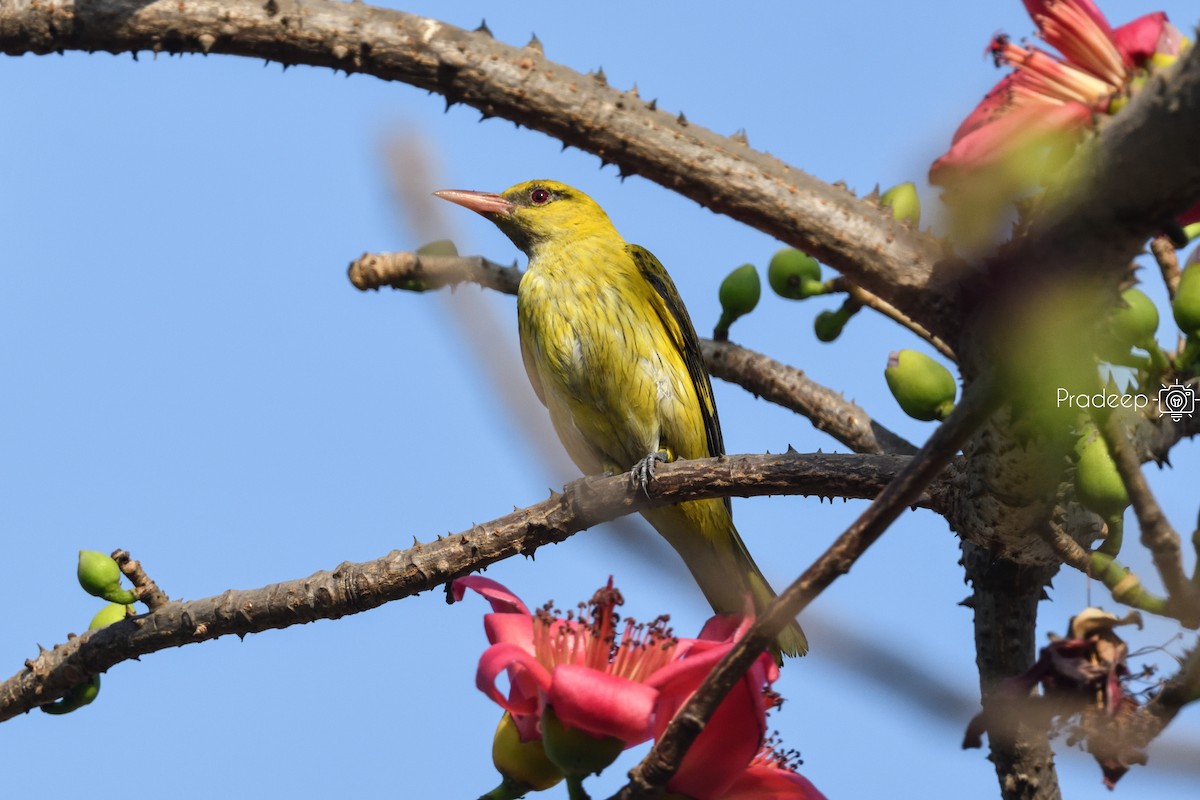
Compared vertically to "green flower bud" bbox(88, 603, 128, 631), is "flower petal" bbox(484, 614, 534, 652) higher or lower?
lower

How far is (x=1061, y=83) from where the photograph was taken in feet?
6.14

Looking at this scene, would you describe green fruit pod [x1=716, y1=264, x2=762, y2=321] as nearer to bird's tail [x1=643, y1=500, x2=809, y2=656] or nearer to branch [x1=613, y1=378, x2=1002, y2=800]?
bird's tail [x1=643, y1=500, x2=809, y2=656]

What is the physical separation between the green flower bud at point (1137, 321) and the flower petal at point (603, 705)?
110cm

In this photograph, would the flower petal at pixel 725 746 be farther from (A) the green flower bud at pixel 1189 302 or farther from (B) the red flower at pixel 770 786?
(A) the green flower bud at pixel 1189 302

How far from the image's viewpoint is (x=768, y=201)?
2.02m

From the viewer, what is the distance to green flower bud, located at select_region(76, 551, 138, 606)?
9.77 ft

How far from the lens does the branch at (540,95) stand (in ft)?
6.34

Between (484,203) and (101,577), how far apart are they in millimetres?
3384

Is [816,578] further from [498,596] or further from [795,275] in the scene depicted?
[795,275]

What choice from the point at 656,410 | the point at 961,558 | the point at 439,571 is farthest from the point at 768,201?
the point at 656,410

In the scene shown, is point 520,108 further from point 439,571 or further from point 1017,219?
point 439,571

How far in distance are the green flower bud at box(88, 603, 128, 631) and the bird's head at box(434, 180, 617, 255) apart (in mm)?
2967

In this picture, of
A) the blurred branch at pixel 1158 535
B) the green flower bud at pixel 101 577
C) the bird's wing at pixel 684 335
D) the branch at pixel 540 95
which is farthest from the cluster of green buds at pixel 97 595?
the bird's wing at pixel 684 335

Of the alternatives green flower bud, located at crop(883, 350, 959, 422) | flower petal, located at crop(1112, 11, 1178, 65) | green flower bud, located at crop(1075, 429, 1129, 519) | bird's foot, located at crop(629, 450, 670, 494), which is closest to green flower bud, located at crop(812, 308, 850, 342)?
bird's foot, located at crop(629, 450, 670, 494)
